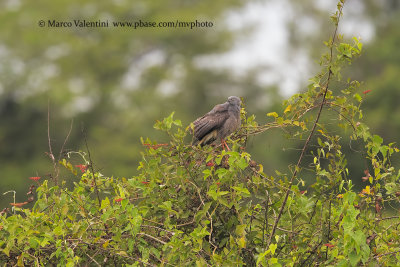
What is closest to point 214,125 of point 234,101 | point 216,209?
point 234,101

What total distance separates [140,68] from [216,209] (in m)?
30.6

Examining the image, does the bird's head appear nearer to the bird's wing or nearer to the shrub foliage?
the bird's wing

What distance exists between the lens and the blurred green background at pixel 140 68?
29.5m

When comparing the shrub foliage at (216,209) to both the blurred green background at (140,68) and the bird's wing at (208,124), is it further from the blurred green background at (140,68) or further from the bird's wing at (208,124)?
the blurred green background at (140,68)

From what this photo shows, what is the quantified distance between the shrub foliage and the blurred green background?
21.3 m

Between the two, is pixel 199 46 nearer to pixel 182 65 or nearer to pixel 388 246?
pixel 182 65

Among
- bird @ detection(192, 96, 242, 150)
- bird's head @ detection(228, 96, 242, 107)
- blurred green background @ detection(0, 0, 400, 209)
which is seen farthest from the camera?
blurred green background @ detection(0, 0, 400, 209)

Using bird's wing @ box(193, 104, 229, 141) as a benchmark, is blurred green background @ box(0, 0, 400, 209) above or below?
above

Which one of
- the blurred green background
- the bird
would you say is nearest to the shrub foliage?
the bird

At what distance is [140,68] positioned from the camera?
35.5 m

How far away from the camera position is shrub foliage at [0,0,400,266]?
192 inches

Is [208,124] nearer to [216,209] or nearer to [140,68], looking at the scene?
[216,209]

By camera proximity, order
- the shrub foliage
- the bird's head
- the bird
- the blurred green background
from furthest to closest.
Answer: the blurred green background
the bird's head
the bird
the shrub foliage

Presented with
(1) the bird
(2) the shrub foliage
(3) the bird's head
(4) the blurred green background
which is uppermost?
(4) the blurred green background
